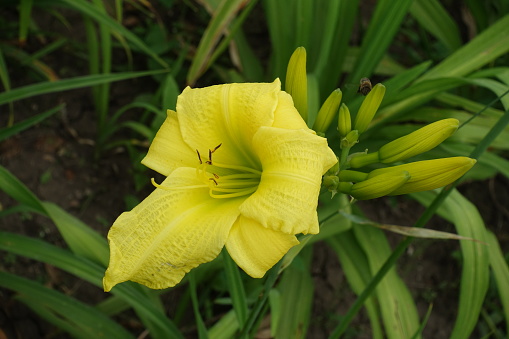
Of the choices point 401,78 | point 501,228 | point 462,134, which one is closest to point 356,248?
point 462,134

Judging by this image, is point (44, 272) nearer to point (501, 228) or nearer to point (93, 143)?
point (93, 143)

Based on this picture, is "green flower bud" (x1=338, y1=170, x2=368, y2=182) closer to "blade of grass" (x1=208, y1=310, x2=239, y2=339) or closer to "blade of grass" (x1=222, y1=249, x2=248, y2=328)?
"blade of grass" (x1=222, y1=249, x2=248, y2=328)

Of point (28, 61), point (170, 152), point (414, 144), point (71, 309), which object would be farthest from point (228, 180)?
point (28, 61)

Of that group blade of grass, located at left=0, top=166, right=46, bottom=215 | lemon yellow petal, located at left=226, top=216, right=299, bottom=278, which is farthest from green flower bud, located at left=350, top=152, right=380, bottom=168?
blade of grass, located at left=0, top=166, right=46, bottom=215

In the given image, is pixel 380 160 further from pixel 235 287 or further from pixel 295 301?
pixel 295 301

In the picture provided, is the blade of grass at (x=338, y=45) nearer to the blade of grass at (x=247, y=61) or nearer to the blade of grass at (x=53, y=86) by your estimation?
the blade of grass at (x=247, y=61)
